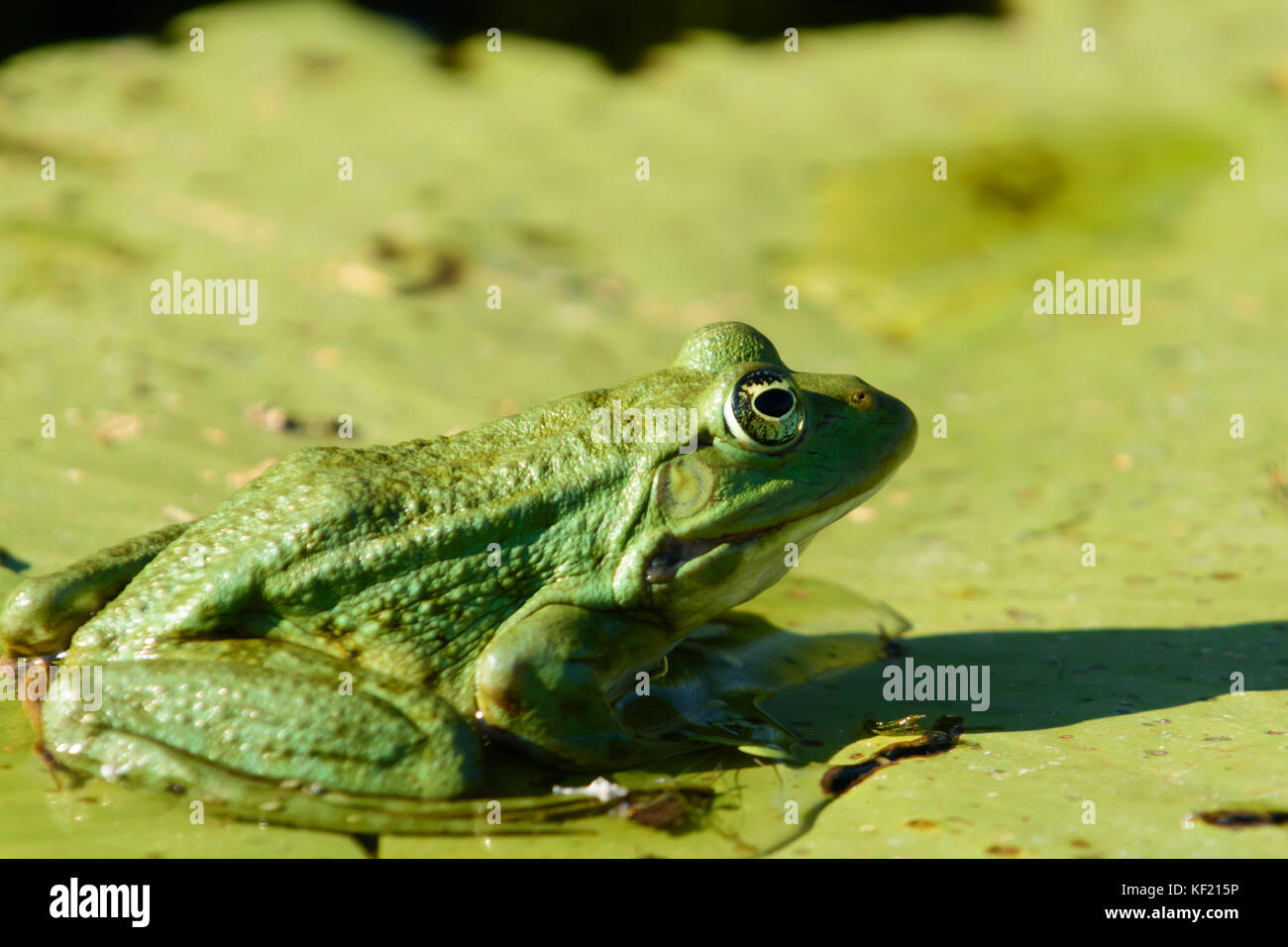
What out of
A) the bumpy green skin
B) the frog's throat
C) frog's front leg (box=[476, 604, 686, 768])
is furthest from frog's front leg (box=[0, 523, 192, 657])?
the frog's throat

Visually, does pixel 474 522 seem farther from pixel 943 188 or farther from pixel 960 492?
pixel 943 188

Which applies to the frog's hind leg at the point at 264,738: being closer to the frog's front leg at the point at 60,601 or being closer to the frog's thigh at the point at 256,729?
the frog's thigh at the point at 256,729

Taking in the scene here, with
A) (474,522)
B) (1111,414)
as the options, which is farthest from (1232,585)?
(474,522)

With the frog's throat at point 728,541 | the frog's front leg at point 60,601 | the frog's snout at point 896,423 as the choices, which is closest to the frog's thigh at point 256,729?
the frog's front leg at point 60,601

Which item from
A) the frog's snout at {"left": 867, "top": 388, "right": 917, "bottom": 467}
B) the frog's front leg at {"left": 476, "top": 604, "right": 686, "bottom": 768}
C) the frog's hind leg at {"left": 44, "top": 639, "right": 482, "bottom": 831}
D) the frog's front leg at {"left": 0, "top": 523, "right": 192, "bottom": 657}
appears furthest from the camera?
the frog's snout at {"left": 867, "top": 388, "right": 917, "bottom": 467}

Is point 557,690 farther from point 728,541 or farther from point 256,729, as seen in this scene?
point 256,729

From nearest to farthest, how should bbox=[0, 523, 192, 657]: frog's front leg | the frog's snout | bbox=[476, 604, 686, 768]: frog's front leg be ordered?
1. bbox=[476, 604, 686, 768]: frog's front leg
2. bbox=[0, 523, 192, 657]: frog's front leg
3. the frog's snout

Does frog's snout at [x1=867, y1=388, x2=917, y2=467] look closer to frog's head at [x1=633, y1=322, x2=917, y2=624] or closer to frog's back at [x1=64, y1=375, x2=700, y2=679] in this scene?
frog's head at [x1=633, y1=322, x2=917, y2=624]
